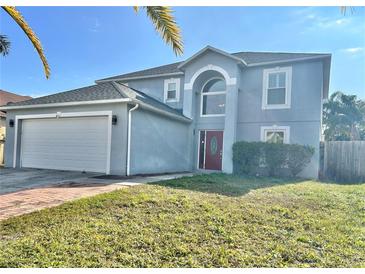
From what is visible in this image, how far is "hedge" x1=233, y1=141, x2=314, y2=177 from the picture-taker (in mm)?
12180

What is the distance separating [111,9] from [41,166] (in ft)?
30.7

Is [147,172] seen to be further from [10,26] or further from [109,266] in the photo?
[109,266]

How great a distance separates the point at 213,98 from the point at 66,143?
781 centimetres

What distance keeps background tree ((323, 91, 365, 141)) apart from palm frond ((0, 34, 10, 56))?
28.7 meters

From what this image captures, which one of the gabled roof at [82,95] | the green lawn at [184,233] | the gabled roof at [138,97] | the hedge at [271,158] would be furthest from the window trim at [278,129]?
the gabled roof at [82,95]

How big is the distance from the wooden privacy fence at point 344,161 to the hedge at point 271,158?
6.47 ft

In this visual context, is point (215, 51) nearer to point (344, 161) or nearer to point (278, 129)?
point (278, 129)

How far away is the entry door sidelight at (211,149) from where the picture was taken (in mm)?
14531

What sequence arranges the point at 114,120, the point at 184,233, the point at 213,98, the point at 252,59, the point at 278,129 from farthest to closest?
the point at 213,98 → the point at 252,59 → the point at 278,129 → the point at 114,120 → the point at 184,233

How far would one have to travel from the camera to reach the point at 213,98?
1512 centimetres

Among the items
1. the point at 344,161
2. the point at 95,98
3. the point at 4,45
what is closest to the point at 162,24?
the point at 4,45

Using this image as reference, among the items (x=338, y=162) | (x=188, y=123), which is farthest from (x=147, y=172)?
(x=338, y=162)

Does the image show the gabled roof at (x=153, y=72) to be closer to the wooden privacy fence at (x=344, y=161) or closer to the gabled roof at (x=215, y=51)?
the gabled roof at (x=215, y=51)

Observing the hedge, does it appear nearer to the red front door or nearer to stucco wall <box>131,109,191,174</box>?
the red front door
